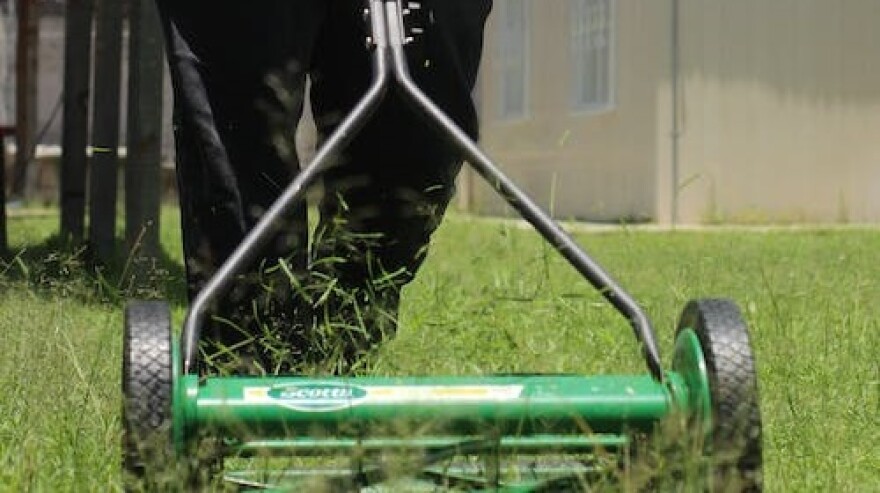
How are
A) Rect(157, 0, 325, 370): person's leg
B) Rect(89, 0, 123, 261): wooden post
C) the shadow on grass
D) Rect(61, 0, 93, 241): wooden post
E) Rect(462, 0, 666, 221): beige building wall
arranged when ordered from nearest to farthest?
Rect(157, 0, 325, 370): person's leg → the shadow on grass → Rect(89, 0, 123, 261): wooden post → Rect(61, 0, 93, 241): wooden post → Rect(462, 0, 666, 221): beige building wall

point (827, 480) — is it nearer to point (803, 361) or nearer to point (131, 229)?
point (803, 361)

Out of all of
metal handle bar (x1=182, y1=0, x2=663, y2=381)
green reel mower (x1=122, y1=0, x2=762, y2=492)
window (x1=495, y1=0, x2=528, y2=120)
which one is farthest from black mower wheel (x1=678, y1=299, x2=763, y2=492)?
window (x1=495, y1=0, x2=528, y2=120)

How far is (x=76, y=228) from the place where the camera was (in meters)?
8.19

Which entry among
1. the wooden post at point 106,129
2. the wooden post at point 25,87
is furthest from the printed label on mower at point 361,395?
the wooden post at point 25,87

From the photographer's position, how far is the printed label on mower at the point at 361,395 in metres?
2.14

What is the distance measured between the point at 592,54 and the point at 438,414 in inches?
425

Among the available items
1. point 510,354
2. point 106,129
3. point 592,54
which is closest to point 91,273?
point 106,129

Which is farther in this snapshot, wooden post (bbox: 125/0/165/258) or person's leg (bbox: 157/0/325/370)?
wooden post (bbox: 125/0/165/258)

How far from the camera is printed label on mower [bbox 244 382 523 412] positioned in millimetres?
2145

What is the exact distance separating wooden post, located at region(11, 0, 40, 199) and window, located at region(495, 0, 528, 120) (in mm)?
3447

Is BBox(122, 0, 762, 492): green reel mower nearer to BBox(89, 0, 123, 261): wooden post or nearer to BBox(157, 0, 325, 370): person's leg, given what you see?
BBox(157, 0, 325, 370): person's leg

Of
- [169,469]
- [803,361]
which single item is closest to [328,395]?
[169,469]

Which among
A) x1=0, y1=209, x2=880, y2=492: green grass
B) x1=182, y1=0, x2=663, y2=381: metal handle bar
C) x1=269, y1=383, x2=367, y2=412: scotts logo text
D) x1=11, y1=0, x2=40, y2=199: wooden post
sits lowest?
x1=0, y1=209, x2=880, y2=492: green grass

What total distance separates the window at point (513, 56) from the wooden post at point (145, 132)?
7.74m
